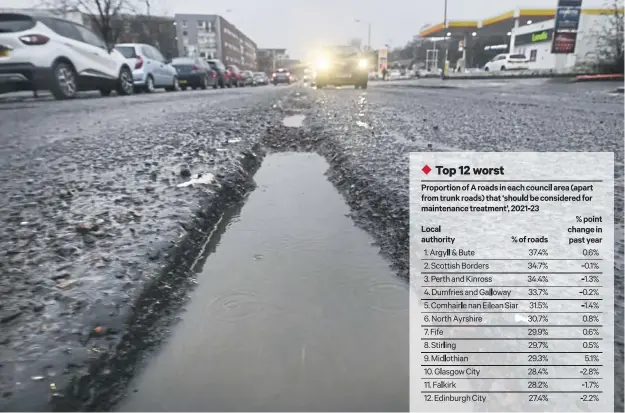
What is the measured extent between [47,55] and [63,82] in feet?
2.29

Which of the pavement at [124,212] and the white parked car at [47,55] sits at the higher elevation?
the white parked car at [47,55]

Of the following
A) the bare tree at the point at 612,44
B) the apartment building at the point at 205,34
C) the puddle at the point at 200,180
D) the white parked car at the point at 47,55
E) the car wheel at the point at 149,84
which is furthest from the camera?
the apartment building at the point at 205,34

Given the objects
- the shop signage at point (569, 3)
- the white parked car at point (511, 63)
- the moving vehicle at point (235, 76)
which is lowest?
the moving vehicle at point (235, 76)

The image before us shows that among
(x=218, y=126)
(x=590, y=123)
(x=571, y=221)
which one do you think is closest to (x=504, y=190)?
(x=571, y=221)

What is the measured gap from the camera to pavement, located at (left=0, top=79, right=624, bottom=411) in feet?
2.78

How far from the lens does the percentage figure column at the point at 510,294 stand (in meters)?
0.81

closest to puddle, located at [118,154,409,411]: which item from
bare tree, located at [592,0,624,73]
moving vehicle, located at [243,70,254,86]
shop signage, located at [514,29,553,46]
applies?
bare tree, located at [592,0,624,73]

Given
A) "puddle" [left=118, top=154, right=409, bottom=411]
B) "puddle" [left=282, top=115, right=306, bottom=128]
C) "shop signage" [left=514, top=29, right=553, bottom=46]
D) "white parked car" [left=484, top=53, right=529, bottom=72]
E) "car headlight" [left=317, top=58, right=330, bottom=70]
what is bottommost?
"puddle" [left=118, top=154, right=409, bottom=411]

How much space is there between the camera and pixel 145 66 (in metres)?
11.4

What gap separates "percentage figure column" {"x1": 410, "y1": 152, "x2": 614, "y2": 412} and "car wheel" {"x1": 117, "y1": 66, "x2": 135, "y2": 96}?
382 inches

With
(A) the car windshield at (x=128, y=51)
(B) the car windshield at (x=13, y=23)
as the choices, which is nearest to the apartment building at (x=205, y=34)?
(A) the car windshield at (x=128, y=51)

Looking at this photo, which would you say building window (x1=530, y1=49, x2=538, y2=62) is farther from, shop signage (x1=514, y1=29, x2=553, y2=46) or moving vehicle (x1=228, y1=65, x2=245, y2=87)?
moving vehicle (x1=228, y1=65, x2=245, y2=87)

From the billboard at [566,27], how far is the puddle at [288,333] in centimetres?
2273

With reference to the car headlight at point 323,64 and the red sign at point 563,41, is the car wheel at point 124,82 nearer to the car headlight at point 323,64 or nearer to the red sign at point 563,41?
the car headlight at point 323,64
